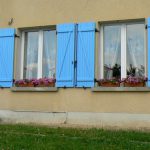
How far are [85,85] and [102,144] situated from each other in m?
3.68

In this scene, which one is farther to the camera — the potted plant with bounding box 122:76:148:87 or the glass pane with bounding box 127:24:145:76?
the glass pane with bounding box 127:24:145:76

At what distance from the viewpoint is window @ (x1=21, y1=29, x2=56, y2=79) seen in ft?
45.1

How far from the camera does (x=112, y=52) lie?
1287 centimetres

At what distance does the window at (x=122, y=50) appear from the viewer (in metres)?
12.5

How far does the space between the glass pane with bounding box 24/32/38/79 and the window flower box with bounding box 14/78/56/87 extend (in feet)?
1.48

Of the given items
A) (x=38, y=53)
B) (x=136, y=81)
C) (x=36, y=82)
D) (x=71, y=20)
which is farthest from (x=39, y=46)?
(x=136, y=81)

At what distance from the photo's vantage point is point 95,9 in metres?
12.8

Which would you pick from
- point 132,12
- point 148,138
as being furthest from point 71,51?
point 148,138

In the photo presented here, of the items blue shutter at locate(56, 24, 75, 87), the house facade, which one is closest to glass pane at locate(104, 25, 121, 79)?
the house facade

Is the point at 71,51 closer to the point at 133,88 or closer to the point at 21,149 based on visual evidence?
the point at 133,88

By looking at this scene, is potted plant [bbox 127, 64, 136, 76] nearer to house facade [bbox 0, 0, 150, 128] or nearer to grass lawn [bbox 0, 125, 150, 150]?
house facade [bbox 0, 0, 150, 128]

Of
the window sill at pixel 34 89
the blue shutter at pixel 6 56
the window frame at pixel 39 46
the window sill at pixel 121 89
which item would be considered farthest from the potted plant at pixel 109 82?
the blue shutter at pixel 6 56

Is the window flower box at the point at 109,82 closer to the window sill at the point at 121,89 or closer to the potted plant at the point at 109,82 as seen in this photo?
Result: the potted plant at the point at 109,82

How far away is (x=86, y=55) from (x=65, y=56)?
665mm
